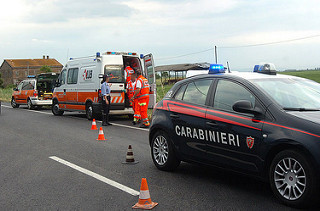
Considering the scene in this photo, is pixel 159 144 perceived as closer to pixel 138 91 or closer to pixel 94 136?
pixel 94 136

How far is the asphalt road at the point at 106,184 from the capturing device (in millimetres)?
5078

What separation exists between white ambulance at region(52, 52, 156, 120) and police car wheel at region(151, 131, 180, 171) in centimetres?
820

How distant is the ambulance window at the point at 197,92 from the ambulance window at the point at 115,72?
28.4 ft

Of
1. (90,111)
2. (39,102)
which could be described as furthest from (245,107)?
(39,102)

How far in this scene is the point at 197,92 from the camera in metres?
6.31

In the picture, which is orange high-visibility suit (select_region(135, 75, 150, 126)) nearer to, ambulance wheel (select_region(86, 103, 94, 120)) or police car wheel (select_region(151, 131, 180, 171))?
ambulance wheel (select_region(86, 103, 94, 120))

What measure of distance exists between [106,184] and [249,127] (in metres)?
2.29

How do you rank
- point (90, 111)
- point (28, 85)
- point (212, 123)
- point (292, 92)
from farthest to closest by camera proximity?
point (28, 85) < point (90, 111) < point (212, 123) < point (292, 92)

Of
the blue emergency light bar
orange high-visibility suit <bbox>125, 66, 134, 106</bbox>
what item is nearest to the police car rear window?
the blue emergency light bar

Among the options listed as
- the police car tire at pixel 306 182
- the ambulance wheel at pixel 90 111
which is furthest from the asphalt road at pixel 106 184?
the ambulance wheel at pixel 90 111

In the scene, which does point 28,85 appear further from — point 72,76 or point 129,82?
point 129,82

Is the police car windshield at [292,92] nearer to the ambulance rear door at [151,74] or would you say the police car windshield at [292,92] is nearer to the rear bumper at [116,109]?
the ambulance rear door at [151,74]

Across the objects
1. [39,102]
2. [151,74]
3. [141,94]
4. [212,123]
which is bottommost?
[39,102]

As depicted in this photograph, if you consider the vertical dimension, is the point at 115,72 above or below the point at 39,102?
above
